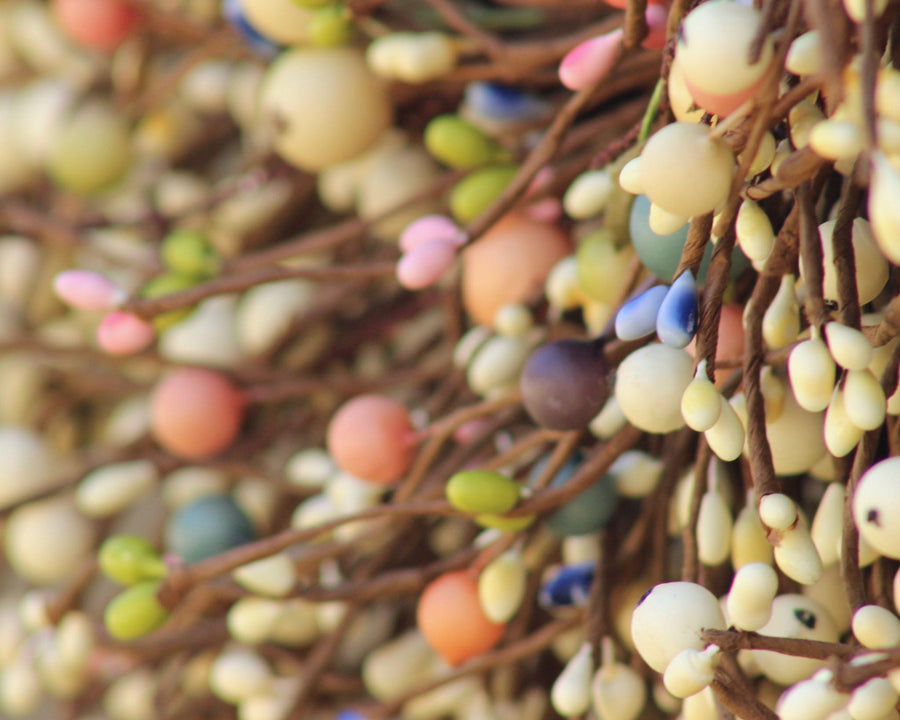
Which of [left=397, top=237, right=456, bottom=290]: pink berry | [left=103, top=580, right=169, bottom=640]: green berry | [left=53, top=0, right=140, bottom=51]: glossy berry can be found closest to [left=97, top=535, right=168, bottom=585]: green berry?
[left=103, top=580, right=169, bottom=640]: green berry

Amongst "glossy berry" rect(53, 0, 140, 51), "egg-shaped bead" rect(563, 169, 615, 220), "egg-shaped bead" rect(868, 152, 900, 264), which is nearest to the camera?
"egg-shaped bead" rect(868, 152, 900, 264)

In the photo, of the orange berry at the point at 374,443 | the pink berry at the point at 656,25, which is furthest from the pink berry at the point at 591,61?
the orange berry at the point at 374,443

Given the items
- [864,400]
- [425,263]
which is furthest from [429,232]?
[864,400]

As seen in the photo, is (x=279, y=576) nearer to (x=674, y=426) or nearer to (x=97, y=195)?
(x=674, y=426)

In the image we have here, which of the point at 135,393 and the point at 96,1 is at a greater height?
the point at 96,1

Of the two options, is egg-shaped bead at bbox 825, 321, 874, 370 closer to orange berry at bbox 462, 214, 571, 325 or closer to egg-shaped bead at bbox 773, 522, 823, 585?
egg-shaped bead at bbox 773, 522, 823, 585

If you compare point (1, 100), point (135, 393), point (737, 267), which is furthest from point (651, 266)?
point (1, 100)
